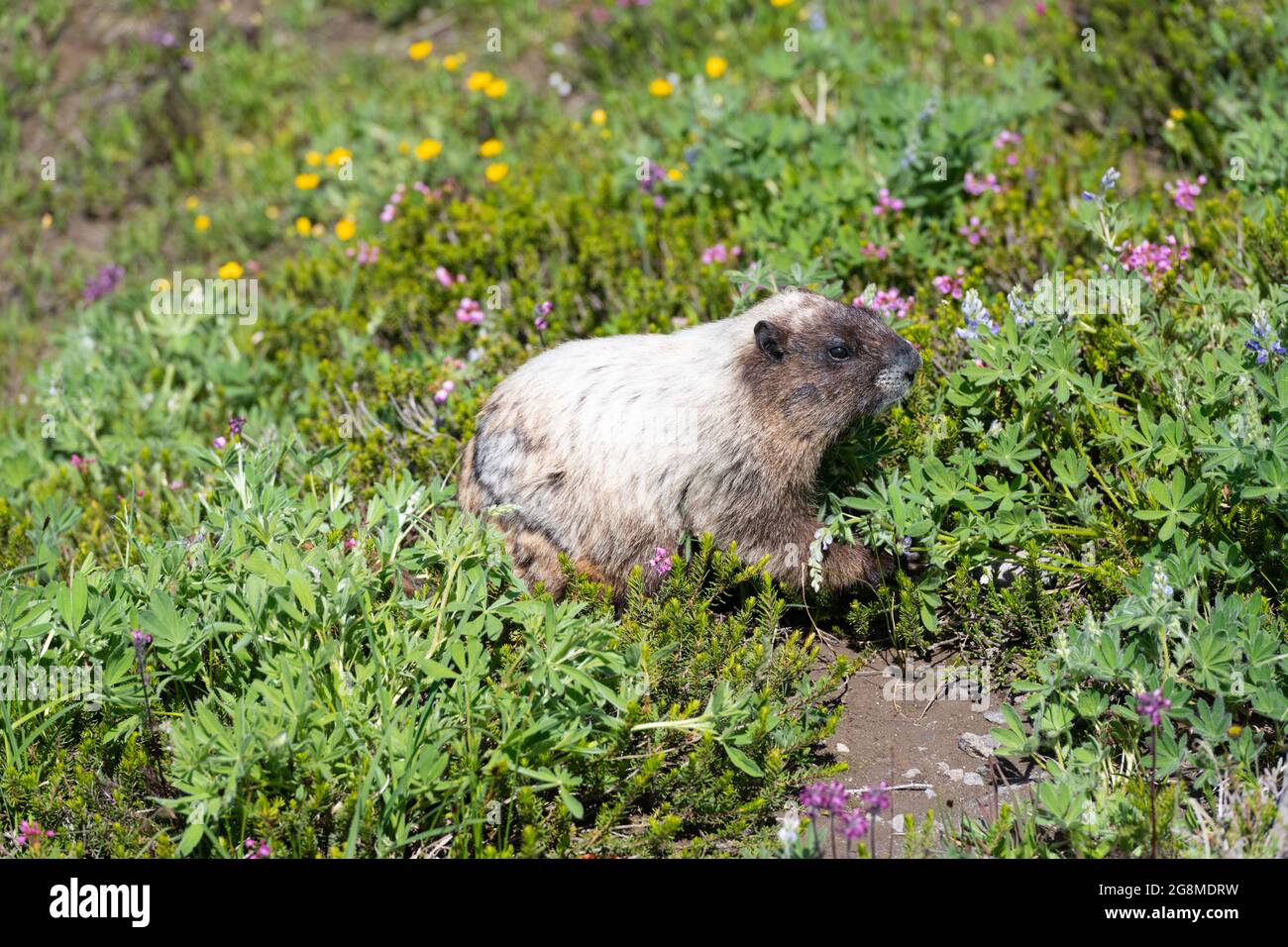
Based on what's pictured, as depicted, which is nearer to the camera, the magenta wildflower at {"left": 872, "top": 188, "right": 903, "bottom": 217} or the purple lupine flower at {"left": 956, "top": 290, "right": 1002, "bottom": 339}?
the purple lupine flower at {"left": 956, "top": 290, "right": 1002, "bottom": 339}

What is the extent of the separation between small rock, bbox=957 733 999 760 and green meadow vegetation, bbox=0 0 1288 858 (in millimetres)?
203

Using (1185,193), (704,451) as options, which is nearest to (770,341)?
(704,451)

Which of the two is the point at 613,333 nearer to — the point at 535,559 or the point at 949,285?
the point at 949,285

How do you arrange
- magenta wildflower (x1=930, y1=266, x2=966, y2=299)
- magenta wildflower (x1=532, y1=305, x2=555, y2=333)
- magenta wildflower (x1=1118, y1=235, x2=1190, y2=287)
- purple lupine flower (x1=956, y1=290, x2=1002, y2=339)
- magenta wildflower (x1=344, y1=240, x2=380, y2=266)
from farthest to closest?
magenta wildflower (x1=344, y1=240, x2=380, y2=266) → magenta wildflower (x1=532, y1=305, x2=555, y2=333) → magenta wildflower (x1=930, y1=266, x2=966, y2=299) → magenta wildflower (x1=1118, y1=235, x2=1190, y2=287) → purple lupine flower (x1=956, y1=290, x2=1002, y2=339)

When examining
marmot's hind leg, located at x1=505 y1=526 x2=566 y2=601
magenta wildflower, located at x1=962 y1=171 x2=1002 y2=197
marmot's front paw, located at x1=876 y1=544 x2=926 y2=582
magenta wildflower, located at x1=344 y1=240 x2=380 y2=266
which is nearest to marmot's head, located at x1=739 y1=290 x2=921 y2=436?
marmot's front paw, located at x1=876 y1=544 x2=926 y2=582

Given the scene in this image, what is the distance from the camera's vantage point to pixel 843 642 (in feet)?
18.2

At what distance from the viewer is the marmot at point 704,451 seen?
5398mm

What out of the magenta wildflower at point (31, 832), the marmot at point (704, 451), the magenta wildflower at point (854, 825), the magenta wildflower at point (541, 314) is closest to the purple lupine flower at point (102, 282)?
the magenta wildflower at point (541, 314)

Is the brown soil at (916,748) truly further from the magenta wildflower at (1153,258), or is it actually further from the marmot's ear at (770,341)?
the magenta wildflower at (1153,258)

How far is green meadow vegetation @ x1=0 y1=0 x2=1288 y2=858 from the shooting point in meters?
4.39

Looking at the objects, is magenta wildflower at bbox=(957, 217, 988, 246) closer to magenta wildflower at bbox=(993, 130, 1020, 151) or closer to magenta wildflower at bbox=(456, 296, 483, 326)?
magenta wildflower at bbox=(993, 130, 1020, 151)

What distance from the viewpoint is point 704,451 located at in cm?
543

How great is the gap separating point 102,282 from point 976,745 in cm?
760
